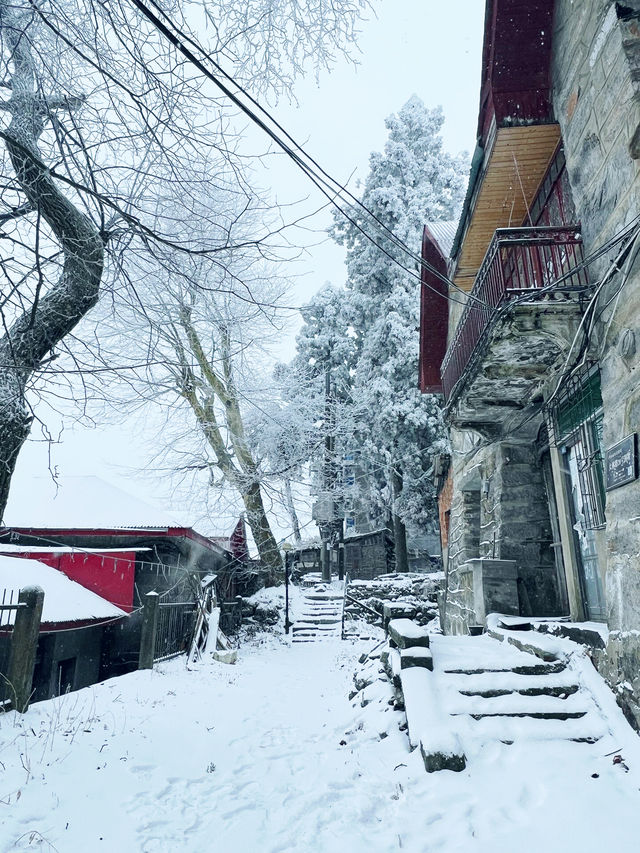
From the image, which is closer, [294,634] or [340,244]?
[294,634]

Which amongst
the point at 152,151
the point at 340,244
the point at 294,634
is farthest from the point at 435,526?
the point at 152,151

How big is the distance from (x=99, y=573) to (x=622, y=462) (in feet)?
34.1

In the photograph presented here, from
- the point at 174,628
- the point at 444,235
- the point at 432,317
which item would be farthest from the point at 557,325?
the point at 174,628

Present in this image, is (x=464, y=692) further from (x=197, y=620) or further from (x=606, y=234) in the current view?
(x=197, y=620)

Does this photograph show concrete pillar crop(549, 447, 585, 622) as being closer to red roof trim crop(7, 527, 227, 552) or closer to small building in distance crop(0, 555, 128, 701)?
small building in distance crop(0, 555, 128, 701)

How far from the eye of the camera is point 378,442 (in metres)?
22.0

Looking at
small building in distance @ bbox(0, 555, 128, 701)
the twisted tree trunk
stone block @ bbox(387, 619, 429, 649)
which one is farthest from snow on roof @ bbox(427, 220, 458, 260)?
small building in distance @ bbox(0, 555, 128, 701)

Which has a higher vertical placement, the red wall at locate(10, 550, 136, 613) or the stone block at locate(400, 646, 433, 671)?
the red wall at locate(10, 550, 136, 613)

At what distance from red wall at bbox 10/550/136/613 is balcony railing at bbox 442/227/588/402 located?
8080mm

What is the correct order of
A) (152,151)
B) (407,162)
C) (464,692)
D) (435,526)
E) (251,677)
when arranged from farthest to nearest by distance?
(407,162)
(435,526)
(251,677)
(464,692)
(152,151)

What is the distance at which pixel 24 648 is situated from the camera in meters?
5.82

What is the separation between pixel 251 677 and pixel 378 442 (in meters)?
13.7

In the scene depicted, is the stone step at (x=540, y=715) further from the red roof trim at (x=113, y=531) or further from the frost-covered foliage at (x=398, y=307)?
the frost-covered foliage at (x=398, y=307)

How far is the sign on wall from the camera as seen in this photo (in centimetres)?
451
